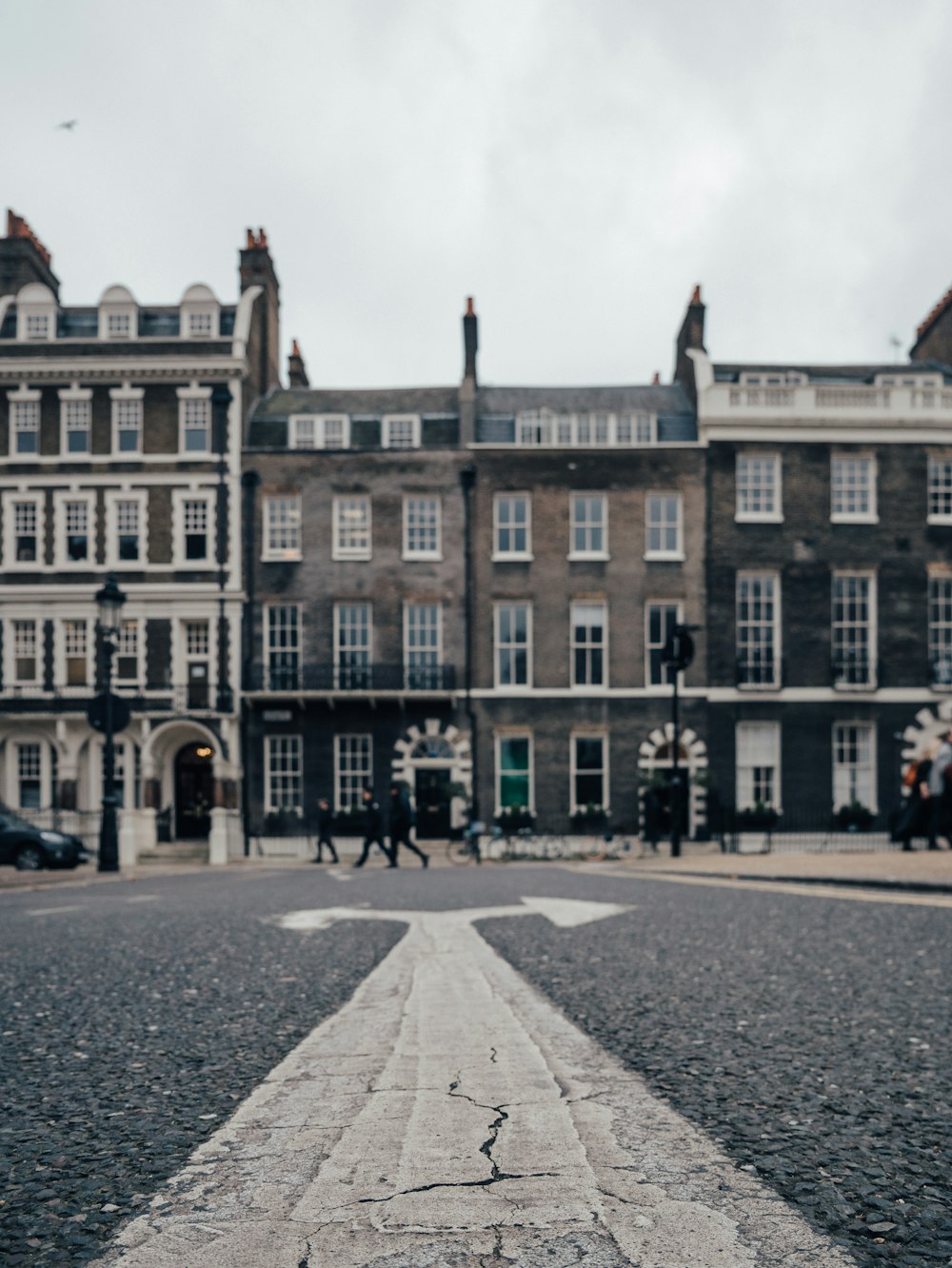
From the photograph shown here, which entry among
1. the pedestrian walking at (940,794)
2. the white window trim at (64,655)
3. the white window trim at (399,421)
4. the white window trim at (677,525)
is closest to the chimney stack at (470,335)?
the white window trim at (399,421)

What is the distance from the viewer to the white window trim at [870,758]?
3488 cm

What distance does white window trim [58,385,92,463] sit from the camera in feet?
117

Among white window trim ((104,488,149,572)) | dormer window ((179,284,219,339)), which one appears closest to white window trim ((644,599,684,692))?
white window trim ((104,488,149,572))

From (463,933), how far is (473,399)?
29420 millimetres

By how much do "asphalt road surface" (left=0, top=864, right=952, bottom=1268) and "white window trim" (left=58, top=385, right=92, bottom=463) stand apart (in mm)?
28574

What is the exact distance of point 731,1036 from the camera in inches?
171

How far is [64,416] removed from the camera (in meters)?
36.0

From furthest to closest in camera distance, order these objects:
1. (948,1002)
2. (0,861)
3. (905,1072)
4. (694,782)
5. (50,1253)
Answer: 1. (694,782)
2. (0,861)
3. (948,1002)
4. (905,1072)
5. (50,1253)

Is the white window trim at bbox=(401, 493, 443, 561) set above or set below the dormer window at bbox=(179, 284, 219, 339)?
below

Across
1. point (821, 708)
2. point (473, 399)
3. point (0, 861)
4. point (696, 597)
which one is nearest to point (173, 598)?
point (473, 399)

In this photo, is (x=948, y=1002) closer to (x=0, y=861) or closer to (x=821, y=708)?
(x=0, y=861)

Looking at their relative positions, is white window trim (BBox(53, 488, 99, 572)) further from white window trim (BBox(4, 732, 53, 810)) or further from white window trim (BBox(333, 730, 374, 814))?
white window trim (BBox(333, 730, 374, 814))

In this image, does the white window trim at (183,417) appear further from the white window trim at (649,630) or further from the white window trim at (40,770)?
the white window trim at (649,630)

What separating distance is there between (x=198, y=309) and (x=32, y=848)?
1975 centimetres
